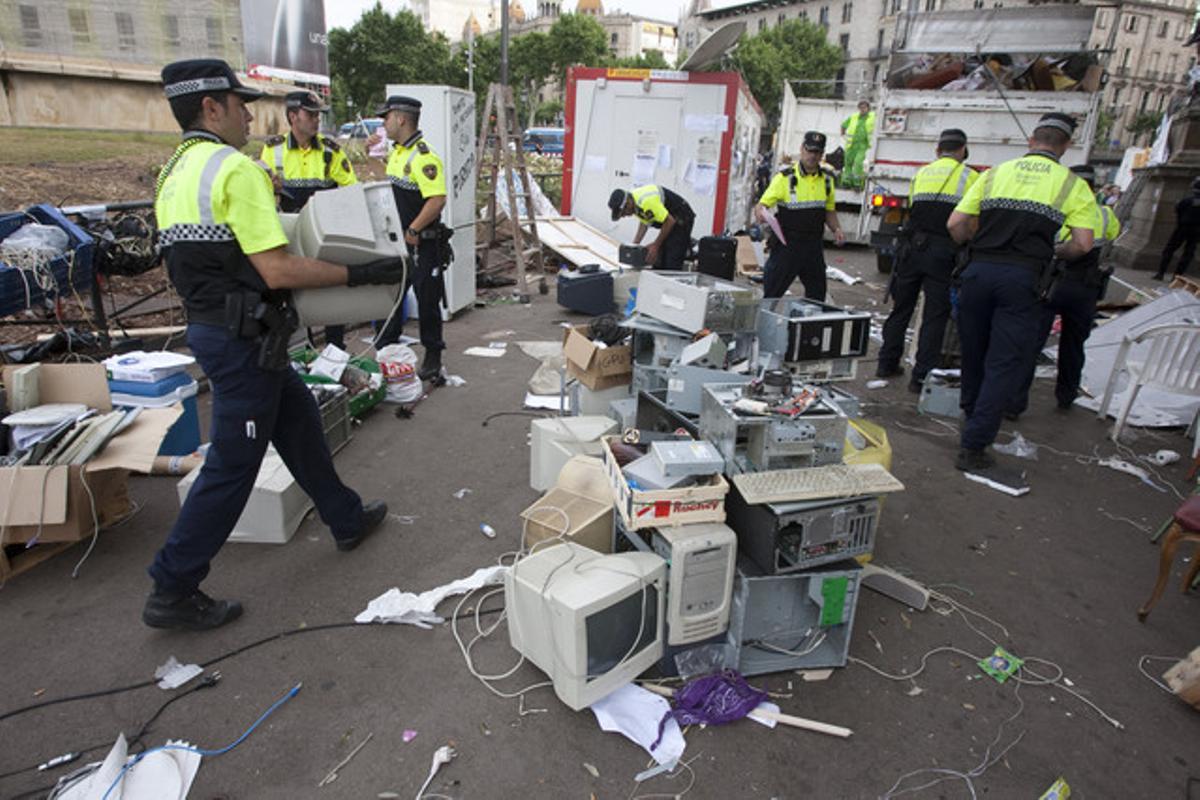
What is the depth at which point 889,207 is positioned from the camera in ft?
32.3

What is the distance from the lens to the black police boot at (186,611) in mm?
2803

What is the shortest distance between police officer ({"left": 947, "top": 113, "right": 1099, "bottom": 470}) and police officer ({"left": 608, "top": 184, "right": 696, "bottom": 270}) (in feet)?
10.0

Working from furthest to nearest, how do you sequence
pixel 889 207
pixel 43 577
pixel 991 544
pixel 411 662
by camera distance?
pixel 889 207 → pixel 991 544 → pixel 43 577 → pixel 411 662

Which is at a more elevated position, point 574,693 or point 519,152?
point 519,152

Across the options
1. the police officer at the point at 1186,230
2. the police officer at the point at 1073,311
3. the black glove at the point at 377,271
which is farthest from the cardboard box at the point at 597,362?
the police officer at the point at 1186,230

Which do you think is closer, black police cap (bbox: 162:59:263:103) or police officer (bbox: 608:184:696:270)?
black police cap (bbox: 162:59:263:103)

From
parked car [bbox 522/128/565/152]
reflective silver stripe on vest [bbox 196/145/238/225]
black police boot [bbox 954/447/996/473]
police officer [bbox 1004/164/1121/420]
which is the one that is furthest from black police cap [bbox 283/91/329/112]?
parked car [bbox 522/128/565/152]

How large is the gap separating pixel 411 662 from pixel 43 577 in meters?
1.99

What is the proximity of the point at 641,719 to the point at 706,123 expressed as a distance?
386 inches

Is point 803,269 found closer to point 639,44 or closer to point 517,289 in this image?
point 517,289

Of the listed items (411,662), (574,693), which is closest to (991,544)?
(574,693)

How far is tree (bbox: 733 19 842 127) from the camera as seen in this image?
4728 cm

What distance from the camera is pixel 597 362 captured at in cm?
449

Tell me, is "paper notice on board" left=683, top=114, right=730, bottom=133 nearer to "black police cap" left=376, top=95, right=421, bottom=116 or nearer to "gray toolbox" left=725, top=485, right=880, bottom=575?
"black police cap" left=376, top=95, right=421, bottom=116
